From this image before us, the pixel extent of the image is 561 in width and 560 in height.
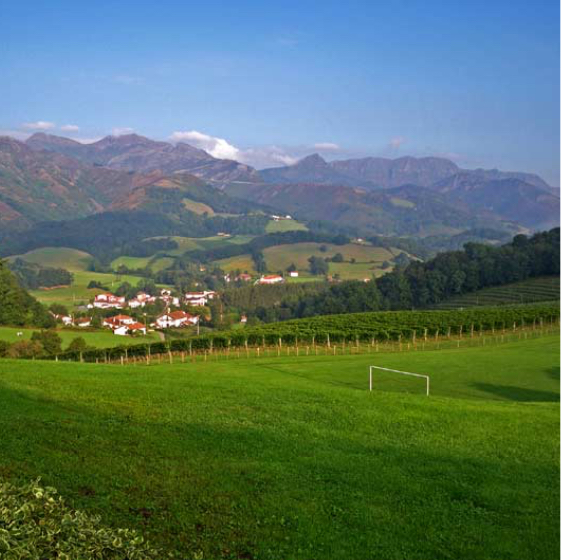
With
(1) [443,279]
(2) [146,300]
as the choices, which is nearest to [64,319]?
(2) [146,300]

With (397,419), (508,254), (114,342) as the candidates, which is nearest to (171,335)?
(114,342)

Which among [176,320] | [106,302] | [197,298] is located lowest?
[176,320]

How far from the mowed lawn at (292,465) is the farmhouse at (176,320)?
10422 cm

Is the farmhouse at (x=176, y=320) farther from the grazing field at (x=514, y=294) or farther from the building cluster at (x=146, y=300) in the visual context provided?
the grazing field at (x=514, y=294)

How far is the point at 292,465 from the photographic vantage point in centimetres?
1309

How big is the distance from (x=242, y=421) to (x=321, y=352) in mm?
37845

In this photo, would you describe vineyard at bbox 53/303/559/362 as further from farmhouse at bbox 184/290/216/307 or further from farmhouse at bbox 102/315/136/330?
farmhouse at bbox 184/290/216/307

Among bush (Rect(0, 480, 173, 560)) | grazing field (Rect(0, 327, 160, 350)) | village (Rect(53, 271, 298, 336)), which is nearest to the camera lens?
bush (Rect(0, 480, 173, 560))

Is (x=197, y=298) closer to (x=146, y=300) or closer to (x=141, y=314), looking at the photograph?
(x=146, y=300)

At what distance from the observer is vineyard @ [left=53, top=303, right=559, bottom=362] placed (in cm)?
5631

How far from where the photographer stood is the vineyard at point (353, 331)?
5631cm

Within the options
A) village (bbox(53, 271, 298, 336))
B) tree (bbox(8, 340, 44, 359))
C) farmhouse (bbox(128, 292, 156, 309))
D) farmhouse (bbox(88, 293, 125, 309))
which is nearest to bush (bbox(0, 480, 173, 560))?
tree (bbox(8, 340, 44, 359))

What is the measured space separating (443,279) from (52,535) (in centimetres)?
12210

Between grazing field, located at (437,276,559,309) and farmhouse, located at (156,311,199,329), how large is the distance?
155ft
